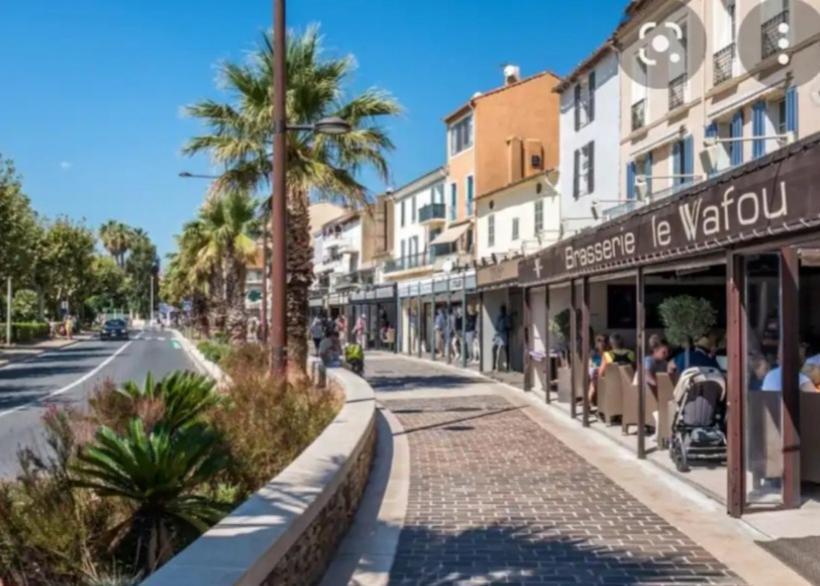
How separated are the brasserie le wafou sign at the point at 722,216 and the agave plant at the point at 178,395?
16.5ft

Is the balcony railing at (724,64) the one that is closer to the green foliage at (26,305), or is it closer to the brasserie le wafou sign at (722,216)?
the brasserie le wafou sign at (722,216)

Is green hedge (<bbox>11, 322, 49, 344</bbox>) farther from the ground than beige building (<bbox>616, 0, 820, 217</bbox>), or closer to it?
closer to it

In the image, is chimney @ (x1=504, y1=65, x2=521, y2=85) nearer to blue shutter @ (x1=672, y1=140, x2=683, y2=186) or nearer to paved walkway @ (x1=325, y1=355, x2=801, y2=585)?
blue shutter @ (x1=672, y1=140, x2=683, y2=186)

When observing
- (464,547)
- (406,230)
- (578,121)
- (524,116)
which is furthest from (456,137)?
(464,547)

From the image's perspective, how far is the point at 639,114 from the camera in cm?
2502

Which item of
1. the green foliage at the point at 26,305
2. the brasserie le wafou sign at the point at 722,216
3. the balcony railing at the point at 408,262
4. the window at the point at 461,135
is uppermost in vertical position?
the window at the point at 461,135

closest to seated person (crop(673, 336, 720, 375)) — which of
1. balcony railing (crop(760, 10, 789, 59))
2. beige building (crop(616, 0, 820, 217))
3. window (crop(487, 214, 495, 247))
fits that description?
beige building (crop(616, 0, 820, 217))

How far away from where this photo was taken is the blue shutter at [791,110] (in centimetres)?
1752

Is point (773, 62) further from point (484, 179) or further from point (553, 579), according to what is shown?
point (484, 179)

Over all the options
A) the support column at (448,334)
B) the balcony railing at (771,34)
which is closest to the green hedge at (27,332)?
the support column at (448,334)

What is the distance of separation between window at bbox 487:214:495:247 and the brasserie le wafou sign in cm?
2433

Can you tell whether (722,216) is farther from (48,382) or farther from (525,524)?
(48,382)

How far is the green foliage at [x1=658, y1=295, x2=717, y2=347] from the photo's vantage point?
1116 centimetres

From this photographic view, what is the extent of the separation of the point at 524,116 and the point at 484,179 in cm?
342
